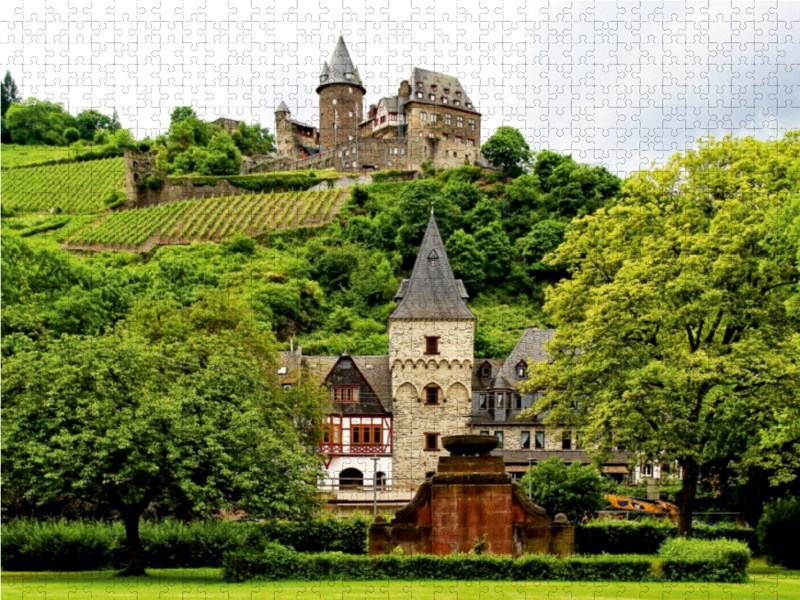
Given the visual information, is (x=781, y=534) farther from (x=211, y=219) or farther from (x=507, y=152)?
(x=507, y=152)

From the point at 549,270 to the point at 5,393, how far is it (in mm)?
79164

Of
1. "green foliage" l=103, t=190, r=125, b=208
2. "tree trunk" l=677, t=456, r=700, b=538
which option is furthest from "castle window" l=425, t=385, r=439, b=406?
"green foliage" l=103, t=190, r=125, b=208

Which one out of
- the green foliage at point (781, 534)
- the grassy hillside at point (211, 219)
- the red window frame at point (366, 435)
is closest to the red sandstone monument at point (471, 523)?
the green foliage at point (781, 534)

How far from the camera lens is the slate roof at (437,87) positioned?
140 metres

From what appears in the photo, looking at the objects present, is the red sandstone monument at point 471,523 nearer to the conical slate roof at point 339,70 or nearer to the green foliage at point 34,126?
the conical slate roof at point 339,70

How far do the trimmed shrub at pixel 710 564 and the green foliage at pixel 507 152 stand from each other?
10898 centimetres

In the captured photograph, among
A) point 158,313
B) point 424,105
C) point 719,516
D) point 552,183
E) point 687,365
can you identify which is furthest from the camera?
point 424,105

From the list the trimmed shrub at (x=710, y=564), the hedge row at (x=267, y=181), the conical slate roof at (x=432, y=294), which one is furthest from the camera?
the hedge row at (x=267, y=181)

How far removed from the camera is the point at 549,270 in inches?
4055

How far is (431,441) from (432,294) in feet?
27.4

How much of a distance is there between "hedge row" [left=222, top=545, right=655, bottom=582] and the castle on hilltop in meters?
113

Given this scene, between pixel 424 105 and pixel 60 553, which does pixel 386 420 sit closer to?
pixel 60 553

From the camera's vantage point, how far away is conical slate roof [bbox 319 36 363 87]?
145m

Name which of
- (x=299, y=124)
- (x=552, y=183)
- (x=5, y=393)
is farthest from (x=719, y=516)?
(x=299, y=124)
